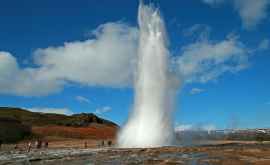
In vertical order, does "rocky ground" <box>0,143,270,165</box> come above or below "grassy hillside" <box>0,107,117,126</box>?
below

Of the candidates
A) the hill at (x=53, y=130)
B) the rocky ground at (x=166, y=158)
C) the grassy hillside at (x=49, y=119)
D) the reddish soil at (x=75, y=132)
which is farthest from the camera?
the grassy hillside at (x=49, y=119)

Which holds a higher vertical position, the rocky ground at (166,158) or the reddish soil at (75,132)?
the reddish soil at (75,132)

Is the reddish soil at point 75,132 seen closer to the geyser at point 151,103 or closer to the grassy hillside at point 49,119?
the grassy hillside at point 49,119

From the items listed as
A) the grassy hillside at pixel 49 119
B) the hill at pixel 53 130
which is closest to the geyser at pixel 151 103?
the hill at pixel 53 130

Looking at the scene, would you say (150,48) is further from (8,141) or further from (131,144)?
(8,141)

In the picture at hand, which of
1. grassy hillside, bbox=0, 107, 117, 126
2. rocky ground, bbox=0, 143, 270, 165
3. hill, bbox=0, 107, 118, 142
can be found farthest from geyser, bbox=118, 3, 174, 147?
grassy hillside, bbox=0, 107, 117, 126

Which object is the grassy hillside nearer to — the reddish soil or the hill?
the hill

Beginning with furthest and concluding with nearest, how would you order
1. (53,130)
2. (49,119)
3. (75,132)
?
(49,119)
(75,132)
(53,130)

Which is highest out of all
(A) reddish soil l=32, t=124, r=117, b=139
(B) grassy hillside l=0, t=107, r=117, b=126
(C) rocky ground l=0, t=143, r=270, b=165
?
(B) grassy hillside l=0, t=107, r=117, b=126

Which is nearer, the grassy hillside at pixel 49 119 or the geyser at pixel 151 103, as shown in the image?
the geyser at pixel 151 103

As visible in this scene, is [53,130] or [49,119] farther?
[49,119]

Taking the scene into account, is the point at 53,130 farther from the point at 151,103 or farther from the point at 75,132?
the point at 151,103

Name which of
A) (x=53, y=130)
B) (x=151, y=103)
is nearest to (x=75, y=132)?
(x=53, y=130)

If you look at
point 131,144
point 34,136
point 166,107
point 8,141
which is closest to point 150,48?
point 166,107
